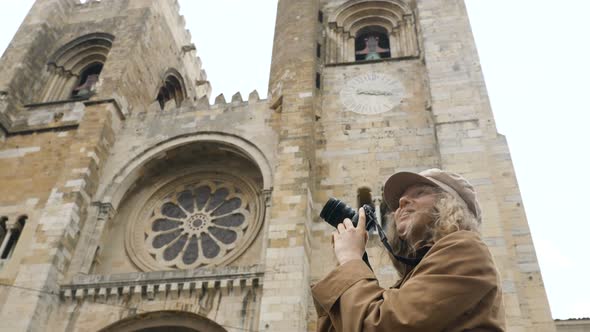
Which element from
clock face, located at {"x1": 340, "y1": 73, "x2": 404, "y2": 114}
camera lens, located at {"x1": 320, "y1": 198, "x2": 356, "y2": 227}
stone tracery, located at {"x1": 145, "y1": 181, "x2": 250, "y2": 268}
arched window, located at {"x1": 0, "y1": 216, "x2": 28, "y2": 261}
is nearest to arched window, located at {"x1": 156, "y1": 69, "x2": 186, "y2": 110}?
stone tracery, located at {"x1": 145, "y1": 181, "x2": 250, "y2": 268}

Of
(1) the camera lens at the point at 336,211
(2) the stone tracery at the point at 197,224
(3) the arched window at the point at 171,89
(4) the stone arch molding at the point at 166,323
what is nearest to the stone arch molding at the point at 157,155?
(2) the stone tracery at the point at 197,224

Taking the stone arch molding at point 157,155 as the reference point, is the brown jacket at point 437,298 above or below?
below

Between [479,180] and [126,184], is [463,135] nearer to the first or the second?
[479,180]

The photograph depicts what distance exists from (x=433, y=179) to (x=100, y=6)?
54.3 feet

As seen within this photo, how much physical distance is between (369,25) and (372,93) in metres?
3.60

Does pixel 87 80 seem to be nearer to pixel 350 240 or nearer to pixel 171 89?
pixel 171 89

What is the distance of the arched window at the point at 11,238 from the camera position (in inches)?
400

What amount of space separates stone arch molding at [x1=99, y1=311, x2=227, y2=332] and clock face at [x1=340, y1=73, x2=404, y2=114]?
200 inches

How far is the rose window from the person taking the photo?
34.0ft

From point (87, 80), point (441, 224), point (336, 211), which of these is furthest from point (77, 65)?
point (441, 224)

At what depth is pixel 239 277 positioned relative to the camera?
8602 millimetres

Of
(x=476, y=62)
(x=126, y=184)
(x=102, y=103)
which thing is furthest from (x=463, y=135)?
(x=102, y=103)

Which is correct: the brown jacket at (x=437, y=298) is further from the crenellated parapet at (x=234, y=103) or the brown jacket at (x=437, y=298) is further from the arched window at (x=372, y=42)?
the arched window at (x=372, y=42)

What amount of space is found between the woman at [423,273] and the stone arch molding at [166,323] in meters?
7.19
